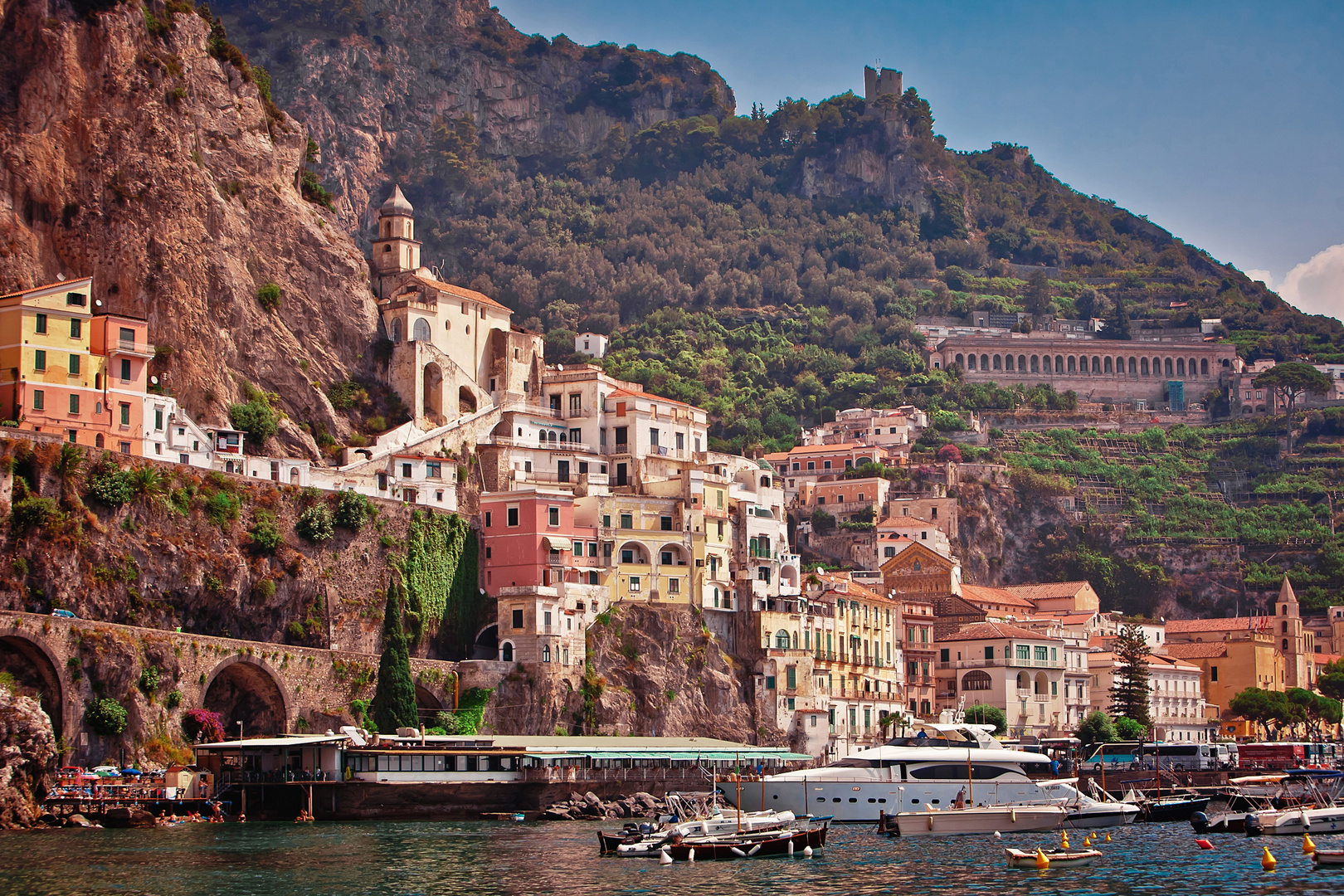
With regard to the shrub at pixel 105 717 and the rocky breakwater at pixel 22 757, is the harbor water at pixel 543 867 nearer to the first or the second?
the rocky breakwater at pixel 22 757

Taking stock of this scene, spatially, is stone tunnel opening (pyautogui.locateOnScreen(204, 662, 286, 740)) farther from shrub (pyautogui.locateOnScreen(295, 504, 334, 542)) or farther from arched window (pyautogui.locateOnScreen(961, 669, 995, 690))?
arched window (pyautogui.locateOnScreen(961, 669, 995, 690))

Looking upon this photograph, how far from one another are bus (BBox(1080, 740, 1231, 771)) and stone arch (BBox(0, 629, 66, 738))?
2105 inches

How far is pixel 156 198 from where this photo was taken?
92.4 metres

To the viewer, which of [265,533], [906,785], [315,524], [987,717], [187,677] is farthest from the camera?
[987,717]

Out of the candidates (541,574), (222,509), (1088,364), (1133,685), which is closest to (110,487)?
(222,509)

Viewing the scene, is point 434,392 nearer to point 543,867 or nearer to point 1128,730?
point 1128,730

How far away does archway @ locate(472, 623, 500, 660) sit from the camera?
9419 cm

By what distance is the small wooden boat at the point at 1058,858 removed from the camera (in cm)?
6134

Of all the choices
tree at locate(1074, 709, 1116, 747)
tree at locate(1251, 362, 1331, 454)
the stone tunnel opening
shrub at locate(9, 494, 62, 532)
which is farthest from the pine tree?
tree at locate(1251, 362, 1331, 454)

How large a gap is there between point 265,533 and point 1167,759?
165 ft

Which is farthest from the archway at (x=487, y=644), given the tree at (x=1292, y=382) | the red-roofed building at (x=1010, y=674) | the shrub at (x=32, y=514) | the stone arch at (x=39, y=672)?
the tree at (x=1292, y=382)

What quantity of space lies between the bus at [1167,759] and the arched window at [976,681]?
19807mm

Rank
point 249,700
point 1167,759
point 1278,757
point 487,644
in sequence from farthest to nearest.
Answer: point 1278,757 → point 1167,759 → point 487,644 → point 249,700

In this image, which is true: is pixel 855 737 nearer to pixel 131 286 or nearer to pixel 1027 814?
pixel 1027 814
